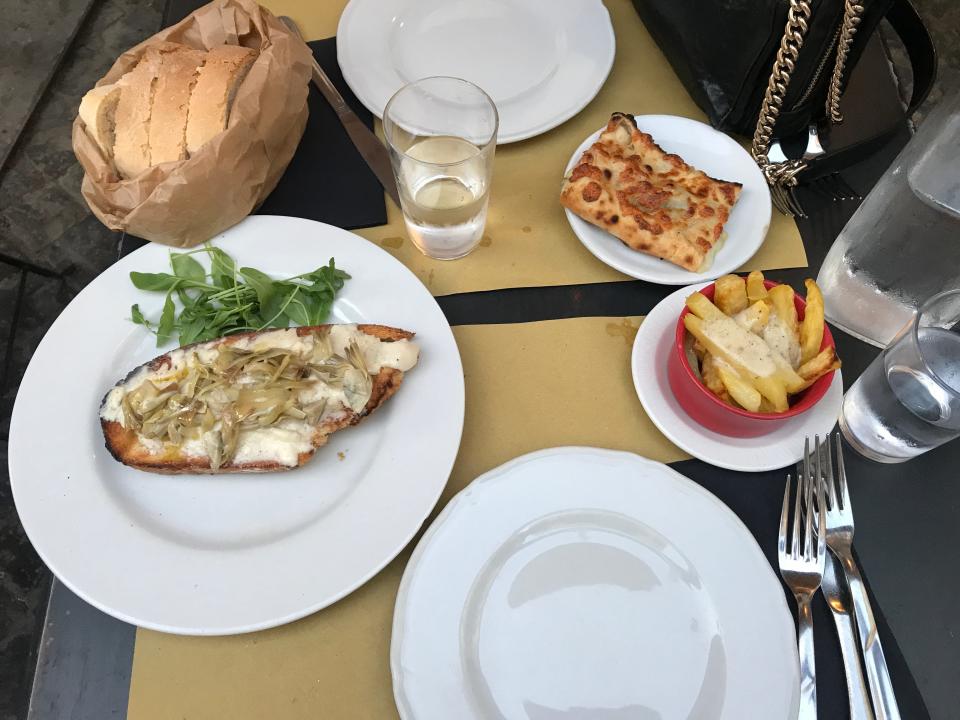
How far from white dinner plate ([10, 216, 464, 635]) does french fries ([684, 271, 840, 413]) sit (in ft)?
1.20

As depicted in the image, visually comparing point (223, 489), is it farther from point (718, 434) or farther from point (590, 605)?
point (718, 434)

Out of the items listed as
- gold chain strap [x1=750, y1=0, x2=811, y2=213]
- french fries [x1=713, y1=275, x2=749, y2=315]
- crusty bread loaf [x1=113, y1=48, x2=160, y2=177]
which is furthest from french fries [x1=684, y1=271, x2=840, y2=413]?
crusty bread loaf [x1=113, y1=48, x2=160, y2=177]

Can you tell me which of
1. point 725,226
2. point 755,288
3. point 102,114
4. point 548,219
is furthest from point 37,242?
point 755,288

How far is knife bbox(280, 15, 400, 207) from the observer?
1310mm

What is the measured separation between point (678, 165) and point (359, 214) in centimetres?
Result: 58

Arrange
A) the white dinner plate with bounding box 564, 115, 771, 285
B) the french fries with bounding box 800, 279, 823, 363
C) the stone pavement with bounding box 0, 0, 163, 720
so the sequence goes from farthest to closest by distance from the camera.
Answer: the stone pavement with bounding box 0, 0, 163, 720 → the white dinner plate with bounding box 564, 115, 771, 285 → the french fries with bounding box 800, 279, 823, 363

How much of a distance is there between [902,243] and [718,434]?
0.40 metres

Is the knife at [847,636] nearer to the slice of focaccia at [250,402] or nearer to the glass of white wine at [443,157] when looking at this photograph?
the slice of focaccia at [250,402]

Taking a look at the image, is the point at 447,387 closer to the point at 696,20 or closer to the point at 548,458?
the point at 548,458

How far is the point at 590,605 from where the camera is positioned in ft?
2.96

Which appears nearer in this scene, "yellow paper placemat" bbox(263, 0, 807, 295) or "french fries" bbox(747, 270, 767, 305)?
"french fries" bbox(747, 270, 767, 305)

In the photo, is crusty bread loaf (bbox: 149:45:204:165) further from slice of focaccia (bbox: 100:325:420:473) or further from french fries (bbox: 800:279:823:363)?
french fries (bbox: 800:279:823:363)

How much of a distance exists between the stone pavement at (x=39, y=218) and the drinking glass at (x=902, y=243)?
1.14 m

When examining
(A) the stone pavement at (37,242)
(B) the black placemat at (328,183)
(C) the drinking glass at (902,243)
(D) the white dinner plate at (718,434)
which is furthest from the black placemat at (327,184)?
(A) the stone pavement at (37,242)
